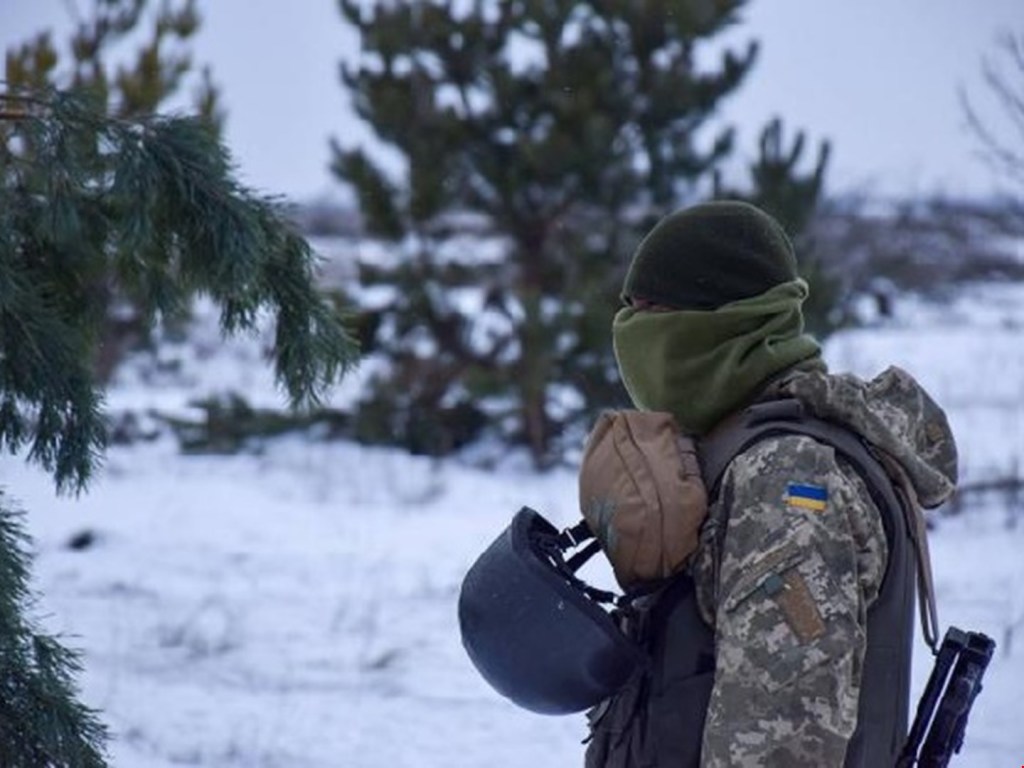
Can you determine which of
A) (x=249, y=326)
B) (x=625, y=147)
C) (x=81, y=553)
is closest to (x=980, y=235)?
(x=625, y=147)

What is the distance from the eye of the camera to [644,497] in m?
1.95

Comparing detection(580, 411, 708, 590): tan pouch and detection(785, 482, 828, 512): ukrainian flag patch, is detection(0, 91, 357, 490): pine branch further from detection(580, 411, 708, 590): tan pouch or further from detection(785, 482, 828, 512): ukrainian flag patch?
detection(785, 482, 828, 512): ukrainian flag patch

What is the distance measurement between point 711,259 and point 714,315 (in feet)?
0.27

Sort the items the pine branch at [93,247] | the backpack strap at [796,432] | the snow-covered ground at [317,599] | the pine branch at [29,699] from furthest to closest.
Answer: the snow-covered ground at [317,599], the pine branch at [93,247], the pine branch at [29,699], the backpack strap at [796,432]

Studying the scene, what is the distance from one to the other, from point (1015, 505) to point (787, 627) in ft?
24.6

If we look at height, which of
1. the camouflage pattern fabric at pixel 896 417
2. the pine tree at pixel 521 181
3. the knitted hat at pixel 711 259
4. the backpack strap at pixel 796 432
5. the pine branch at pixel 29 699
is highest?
the pine tree at pixel 521 181

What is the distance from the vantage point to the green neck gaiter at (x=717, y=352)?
2.03 m

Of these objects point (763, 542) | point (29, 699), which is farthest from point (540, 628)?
point (29, 699)

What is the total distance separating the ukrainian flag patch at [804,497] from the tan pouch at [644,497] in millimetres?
116

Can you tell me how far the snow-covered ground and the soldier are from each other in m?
1.32

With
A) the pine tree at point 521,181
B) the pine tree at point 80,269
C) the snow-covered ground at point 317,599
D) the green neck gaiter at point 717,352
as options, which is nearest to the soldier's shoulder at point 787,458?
the green neck gaiter at point 717,352

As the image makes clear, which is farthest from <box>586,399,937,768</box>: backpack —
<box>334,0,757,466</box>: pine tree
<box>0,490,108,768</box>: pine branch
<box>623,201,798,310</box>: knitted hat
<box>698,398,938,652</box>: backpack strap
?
<box>334,0,757,466</box>: pine tree

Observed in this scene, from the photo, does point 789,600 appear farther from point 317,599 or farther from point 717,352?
point 317,599

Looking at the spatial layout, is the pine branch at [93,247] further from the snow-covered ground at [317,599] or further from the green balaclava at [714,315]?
the green balaclava at [714,315]
